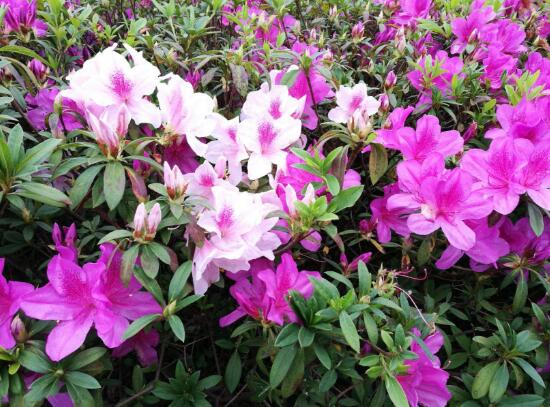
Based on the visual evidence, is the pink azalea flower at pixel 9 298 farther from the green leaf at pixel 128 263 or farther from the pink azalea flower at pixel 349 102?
the pink azalea flower at pixel 349 102

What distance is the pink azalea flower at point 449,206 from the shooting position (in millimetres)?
1156

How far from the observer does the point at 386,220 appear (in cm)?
133

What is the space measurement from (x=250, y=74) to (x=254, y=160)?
0.58m

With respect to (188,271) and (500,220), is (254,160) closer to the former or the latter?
(188,271)

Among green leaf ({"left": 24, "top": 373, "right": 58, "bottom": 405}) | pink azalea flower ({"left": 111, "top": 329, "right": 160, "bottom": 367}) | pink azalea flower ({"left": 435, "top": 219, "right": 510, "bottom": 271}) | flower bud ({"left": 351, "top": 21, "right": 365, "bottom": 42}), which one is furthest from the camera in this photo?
flower bud ({"left": 351, "top": 21, "right": 365, "bottom": 42})

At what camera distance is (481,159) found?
4.09ft

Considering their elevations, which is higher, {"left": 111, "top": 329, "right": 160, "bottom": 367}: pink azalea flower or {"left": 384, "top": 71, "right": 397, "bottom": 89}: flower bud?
{"left": 384, "top": 71, "right": 397, "bottom": 89}: flower bud

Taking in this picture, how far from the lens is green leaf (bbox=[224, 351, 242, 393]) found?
→ 3.87ft

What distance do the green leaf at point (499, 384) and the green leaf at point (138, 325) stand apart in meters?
0.80

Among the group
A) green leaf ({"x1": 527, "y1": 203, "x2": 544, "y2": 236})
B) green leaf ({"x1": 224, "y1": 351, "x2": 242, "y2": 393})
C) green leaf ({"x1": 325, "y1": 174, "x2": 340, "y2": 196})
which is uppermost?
green leaf ({"x1": 325, "y1": 174, "x2": 340, "y2": 196})

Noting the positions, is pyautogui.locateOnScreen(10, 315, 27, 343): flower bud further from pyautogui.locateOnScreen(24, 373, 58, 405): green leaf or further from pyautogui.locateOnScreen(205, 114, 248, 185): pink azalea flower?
pyautogui.locateOnScreen(205, 114, 248, 185): pink azalea flower

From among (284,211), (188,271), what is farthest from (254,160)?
(188,271)

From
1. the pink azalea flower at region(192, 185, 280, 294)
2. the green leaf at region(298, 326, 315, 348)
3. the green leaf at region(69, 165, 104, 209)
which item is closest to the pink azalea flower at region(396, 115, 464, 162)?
the pink azalea flower at region(192, 185, 280, 294)

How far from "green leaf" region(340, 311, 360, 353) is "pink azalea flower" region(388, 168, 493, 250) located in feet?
1.09
